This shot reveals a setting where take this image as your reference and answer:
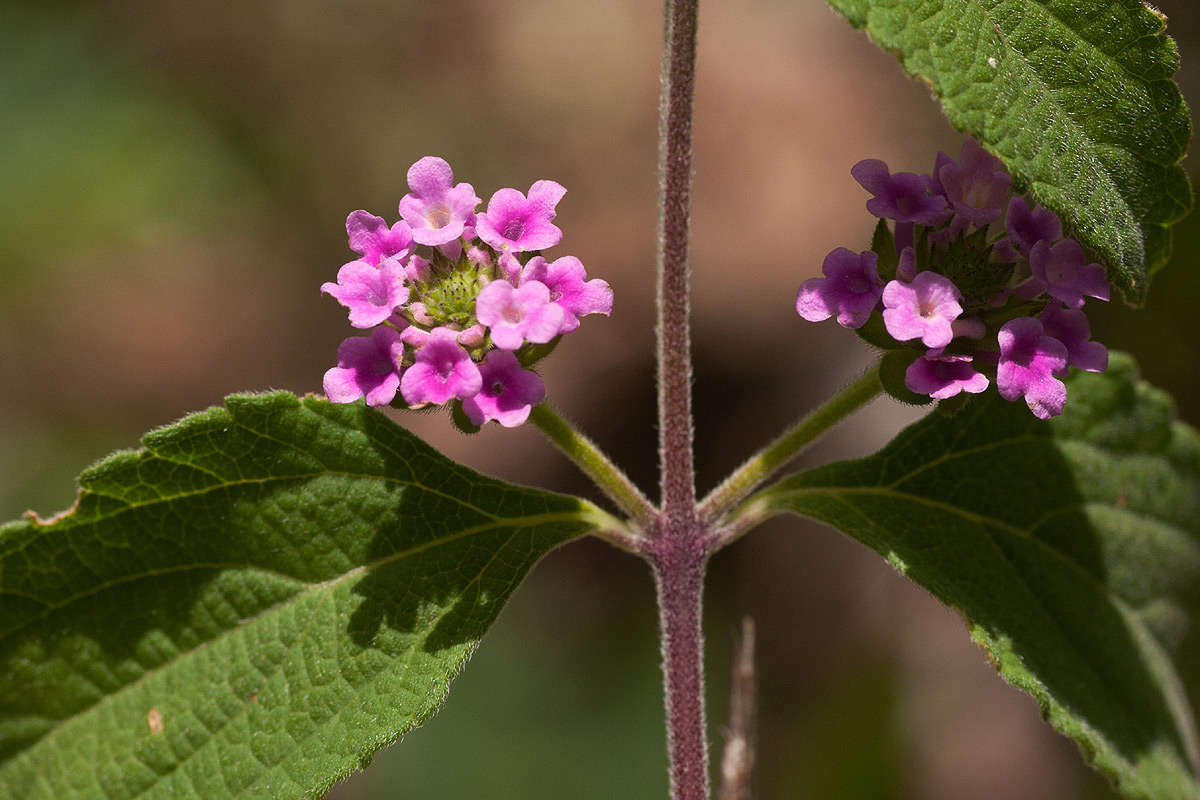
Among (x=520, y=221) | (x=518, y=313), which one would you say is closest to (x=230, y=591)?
(x=518, y=313)

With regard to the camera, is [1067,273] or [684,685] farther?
[684,685]

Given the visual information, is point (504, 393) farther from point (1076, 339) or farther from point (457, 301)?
point (1076, 339)

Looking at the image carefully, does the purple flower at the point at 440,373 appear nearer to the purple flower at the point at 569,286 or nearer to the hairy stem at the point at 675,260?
the purple flower at the point at 569,286

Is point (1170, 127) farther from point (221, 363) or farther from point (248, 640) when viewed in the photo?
point (221, 363)

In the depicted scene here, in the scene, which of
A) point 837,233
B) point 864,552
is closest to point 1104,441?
point 864,552

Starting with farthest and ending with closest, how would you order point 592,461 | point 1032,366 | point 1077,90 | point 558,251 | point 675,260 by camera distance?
1. point 558,251
2. point 592,461
3. point 675,260
4. point 1032,366
5. point 1077,90

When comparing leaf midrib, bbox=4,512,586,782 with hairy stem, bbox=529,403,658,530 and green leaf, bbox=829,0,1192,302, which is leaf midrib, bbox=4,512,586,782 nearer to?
hairy stem, bbox=529,403,658,530
